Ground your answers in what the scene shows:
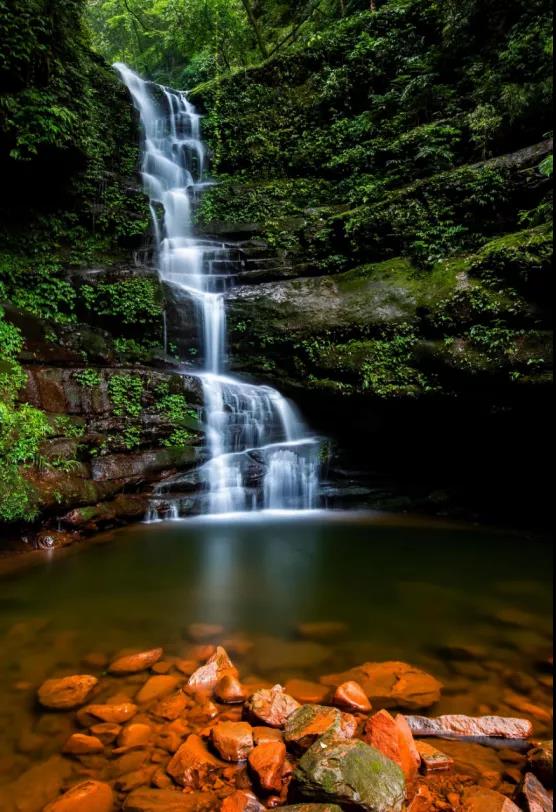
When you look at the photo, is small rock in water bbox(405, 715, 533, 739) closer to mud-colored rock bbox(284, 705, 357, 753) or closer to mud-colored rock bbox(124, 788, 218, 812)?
mud-colored rock bbox(284, 705, 357, 753)

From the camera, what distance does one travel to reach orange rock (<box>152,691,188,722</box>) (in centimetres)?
287

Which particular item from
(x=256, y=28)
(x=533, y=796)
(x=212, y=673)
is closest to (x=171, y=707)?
(x=212, y=673)

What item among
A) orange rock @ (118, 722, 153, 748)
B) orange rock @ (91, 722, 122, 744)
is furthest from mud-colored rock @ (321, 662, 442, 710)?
orange rock @ (91, 722, 122, 744)

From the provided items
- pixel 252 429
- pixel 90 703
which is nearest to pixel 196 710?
pixel 90 703

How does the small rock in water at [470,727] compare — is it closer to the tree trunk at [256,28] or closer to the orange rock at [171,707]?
the orange rock at [171,707]

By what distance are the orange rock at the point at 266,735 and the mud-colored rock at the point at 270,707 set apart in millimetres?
61

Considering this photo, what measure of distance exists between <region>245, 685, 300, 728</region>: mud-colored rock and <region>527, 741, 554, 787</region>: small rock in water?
4.20ft

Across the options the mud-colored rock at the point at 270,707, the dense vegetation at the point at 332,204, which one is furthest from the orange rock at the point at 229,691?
the dense vegetation at the point at 332,204

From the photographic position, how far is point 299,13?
18.7m

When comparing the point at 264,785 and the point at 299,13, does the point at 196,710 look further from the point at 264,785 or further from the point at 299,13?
the point at 299,13

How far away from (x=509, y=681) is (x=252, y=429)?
6.84 meters

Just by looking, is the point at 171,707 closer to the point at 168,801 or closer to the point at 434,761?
the point at 168,801

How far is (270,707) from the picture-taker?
2756mm

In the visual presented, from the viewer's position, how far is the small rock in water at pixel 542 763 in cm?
213
